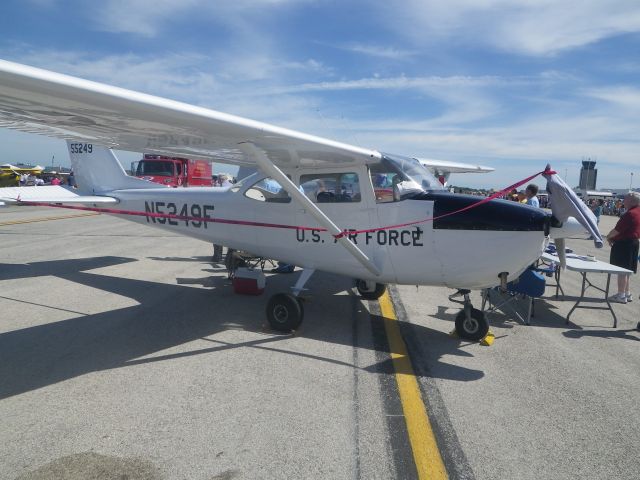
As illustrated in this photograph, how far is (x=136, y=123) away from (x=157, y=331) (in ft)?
7.68

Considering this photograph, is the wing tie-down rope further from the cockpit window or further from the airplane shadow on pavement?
the airplane shadow on pavement

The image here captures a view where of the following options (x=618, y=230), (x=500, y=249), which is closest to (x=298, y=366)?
(x=500, y=249)

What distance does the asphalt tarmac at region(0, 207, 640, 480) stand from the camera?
278cm

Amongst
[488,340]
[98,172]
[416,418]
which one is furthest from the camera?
[98,172]

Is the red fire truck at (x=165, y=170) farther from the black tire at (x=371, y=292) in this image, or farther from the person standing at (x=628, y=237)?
the person standing at (x=628, y=237)

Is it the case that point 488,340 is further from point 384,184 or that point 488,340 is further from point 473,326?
point 384,184

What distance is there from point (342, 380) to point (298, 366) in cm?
49

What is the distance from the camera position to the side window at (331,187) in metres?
5.45

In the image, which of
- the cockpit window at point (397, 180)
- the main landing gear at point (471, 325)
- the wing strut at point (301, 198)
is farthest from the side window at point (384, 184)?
the main landing gear at point (471, 325)

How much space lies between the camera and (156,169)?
21.5 m

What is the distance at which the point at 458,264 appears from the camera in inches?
191

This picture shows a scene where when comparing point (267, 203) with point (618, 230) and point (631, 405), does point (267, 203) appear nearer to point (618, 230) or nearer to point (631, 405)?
point (631, 405)

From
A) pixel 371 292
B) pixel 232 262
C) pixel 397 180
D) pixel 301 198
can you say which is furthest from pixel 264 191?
pixel 371 292

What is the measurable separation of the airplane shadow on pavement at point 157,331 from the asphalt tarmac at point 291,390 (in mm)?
26
